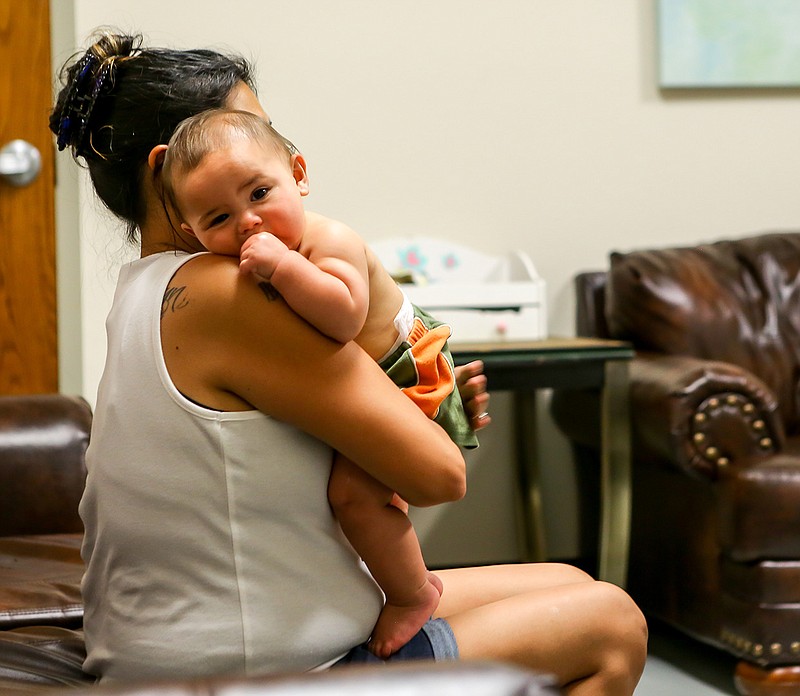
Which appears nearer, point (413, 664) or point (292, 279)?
point (413, 664)

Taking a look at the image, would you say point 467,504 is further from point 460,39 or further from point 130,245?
point 130,245

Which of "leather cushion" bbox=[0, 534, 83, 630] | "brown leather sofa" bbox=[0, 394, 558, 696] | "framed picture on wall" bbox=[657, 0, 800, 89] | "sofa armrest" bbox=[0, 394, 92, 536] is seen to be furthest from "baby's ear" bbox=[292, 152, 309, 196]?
"framed picture on wall" bbox=[657, 0, 800, 89]

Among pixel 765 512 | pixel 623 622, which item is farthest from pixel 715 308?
pixel 623 622

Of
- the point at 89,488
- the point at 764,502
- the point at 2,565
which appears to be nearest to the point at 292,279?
the point at 89,488

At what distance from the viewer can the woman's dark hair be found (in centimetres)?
108

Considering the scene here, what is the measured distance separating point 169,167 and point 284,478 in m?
0.31

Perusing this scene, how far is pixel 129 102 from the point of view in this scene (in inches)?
42.8

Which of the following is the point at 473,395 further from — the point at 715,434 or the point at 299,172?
the point at 715,434

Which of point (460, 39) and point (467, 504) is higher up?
point (460, 39)

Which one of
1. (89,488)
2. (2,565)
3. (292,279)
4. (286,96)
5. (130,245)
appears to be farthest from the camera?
(286,96)

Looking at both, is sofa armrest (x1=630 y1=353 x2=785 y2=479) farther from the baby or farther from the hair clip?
the hair clip

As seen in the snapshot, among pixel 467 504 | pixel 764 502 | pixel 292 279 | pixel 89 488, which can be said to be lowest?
pixel 467 504

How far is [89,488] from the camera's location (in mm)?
1054

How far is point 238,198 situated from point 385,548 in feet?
1.15
